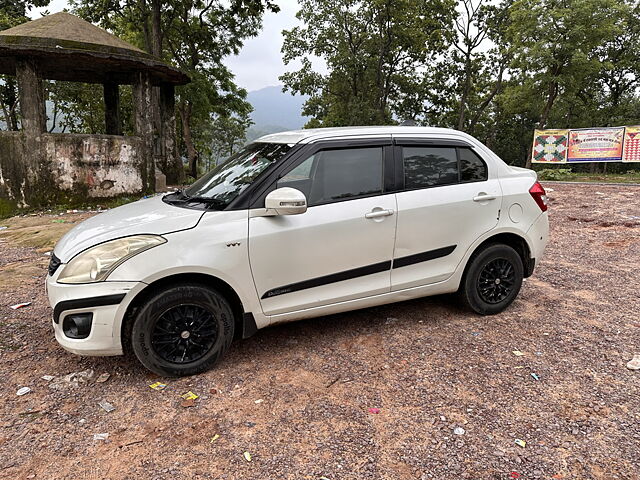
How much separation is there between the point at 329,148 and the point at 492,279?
1.99 metres

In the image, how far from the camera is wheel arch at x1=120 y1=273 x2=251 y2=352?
2887mm

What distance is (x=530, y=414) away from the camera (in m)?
2.67

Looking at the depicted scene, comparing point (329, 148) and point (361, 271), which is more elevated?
point (329, 148)

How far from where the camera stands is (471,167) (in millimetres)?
3955

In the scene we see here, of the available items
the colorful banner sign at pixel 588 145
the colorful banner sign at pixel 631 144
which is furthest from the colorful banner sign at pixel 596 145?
the colorful banner sign at pixel 631 144

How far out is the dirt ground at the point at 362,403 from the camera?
2.28 meters

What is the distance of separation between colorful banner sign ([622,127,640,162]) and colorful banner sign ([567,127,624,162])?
0.51ft

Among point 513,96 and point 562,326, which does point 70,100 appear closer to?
point 513,96

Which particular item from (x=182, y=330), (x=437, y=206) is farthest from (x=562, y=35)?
(x=182, y=330)

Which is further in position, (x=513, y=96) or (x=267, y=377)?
(x=513, y=96)

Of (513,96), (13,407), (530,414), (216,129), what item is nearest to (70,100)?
(513,96)

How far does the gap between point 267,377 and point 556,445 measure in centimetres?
182

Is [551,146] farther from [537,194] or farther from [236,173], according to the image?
[236,173]

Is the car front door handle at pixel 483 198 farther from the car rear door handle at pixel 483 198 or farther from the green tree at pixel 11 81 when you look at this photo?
the green tree at pixel 11 81
